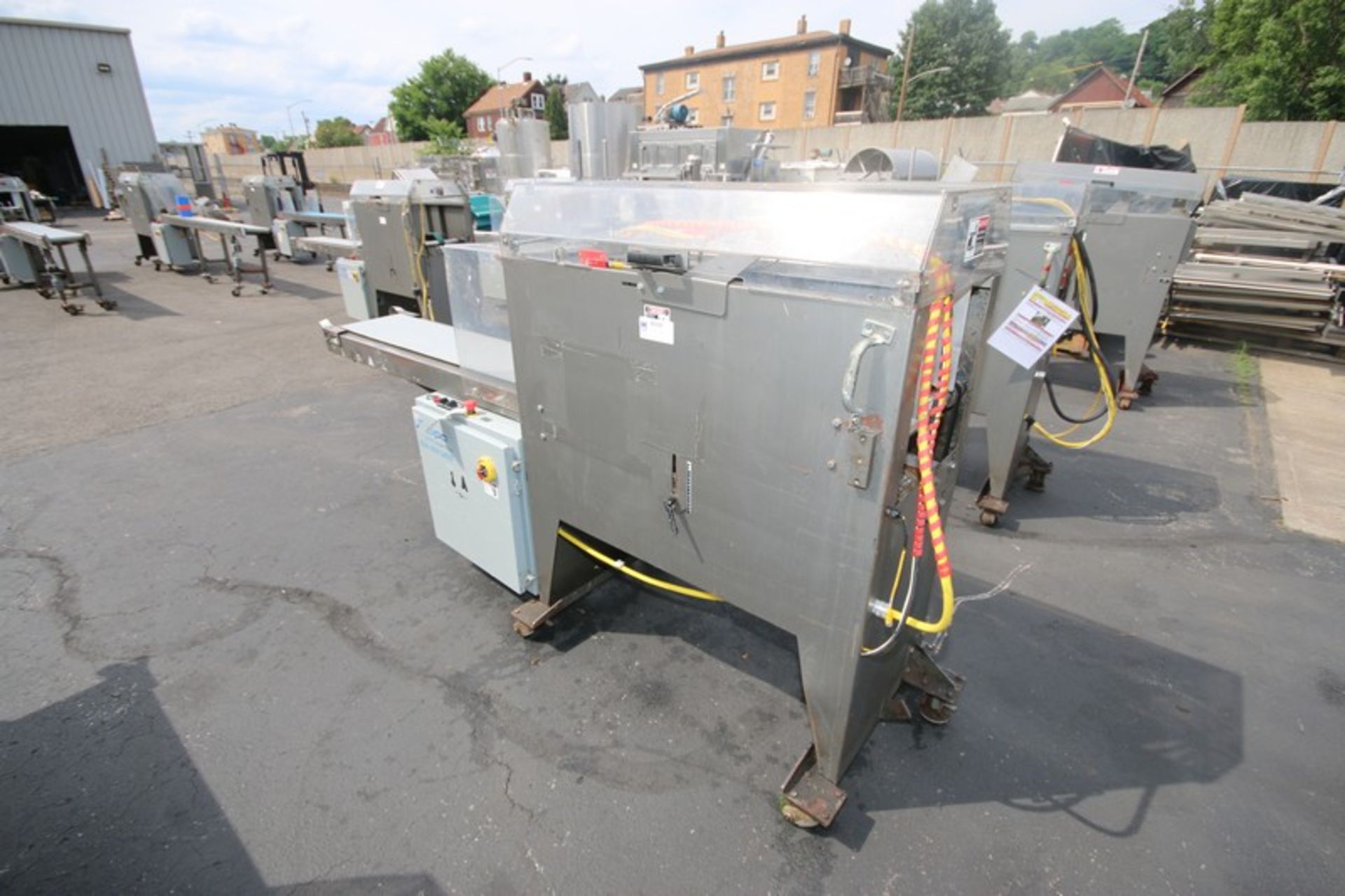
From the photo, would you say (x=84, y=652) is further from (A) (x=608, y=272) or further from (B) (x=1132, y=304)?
(B) (x=1132, y=304)

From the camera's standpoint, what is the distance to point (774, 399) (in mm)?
1454

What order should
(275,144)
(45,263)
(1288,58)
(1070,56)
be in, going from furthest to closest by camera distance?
(1070,56) → (275,144) → (1288,58) → (45,263)

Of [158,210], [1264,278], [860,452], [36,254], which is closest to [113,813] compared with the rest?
[860,452]

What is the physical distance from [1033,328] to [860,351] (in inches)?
55.3

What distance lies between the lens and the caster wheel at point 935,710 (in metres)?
2.09

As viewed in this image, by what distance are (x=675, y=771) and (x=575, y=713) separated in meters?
0.44

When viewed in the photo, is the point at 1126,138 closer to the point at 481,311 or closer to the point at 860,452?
the point at 481,311

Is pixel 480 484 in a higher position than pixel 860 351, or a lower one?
lower

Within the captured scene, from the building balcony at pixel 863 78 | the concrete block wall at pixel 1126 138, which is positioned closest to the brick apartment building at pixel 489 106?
the building balcony at pixel 863 78

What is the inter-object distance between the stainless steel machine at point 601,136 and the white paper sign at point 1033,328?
3.78m

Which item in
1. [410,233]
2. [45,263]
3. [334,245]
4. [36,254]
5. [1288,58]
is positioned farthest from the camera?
[1288,58]

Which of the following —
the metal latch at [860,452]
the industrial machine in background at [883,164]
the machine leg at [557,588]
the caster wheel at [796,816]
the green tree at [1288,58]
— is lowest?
the caster wheel at [796,816]

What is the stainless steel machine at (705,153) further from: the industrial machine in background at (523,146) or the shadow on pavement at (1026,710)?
the shadow on pavement at (1026,710)

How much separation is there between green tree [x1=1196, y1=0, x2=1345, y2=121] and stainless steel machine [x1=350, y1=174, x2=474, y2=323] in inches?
726
